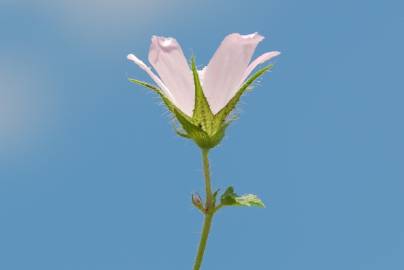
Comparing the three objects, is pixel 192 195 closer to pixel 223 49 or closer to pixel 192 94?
pixel 192 94

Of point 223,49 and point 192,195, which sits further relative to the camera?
point 192,195

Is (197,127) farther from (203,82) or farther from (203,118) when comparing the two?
(203,82)

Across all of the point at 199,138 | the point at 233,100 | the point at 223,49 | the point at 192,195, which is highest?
the point at 223,49

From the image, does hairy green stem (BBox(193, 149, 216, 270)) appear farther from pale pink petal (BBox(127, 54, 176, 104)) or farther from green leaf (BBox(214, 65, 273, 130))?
pale pink petal (BBox(127, 54, 176, 104))

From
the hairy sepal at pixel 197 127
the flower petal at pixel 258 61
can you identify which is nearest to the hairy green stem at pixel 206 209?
the hairy sepal at pixel 197 127

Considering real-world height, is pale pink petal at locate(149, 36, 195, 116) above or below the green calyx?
above

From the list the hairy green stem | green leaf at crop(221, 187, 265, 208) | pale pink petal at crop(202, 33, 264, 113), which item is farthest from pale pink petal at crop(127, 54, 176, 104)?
green leaf at crop(221, 187, 265, 208)

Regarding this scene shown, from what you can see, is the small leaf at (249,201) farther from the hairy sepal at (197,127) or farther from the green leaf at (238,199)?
the hairy sepal at (197,127)

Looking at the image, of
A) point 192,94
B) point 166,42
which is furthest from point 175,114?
point 166,42
